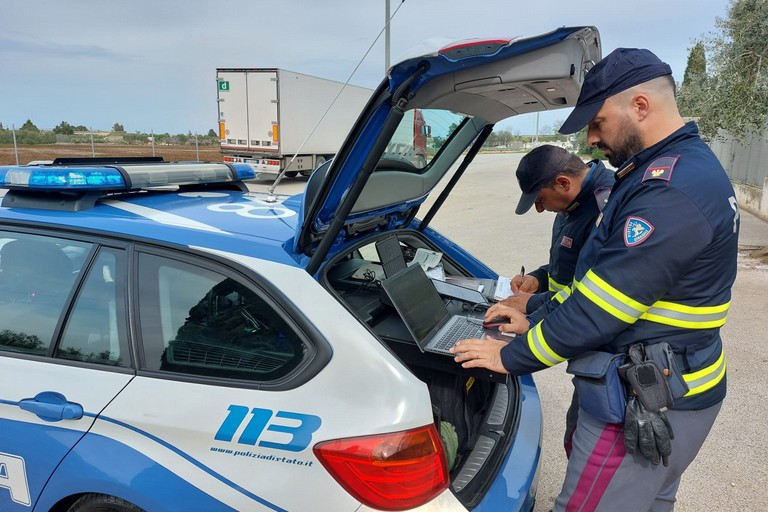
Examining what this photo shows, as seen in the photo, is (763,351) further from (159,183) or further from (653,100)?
(159,183)

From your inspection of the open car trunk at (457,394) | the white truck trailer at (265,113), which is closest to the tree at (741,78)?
the open car trunk at (457,394)

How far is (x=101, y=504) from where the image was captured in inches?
64.8

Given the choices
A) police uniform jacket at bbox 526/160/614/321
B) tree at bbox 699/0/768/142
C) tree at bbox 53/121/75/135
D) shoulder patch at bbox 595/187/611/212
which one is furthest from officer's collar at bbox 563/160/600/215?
tree at bbox 53/121/75/135

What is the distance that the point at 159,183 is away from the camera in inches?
89.2

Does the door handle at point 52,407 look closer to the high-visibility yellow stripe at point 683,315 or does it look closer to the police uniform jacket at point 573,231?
the high-visibility yellow stripe at point 683,315

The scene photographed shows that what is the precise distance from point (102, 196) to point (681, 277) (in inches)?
83.2

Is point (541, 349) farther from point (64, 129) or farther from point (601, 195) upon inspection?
point (64, 129)

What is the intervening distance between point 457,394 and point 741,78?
8.40 meters

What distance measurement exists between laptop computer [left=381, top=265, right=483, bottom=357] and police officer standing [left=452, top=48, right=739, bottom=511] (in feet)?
1.04

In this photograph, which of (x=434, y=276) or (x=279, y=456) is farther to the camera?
(x=434, y=276)

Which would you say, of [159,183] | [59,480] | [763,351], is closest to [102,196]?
[159,183]

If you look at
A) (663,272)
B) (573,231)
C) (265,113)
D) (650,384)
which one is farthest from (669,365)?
(265,113)

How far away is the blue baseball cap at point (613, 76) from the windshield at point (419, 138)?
753 millimetres

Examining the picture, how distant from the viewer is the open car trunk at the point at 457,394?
5.98 ft
